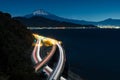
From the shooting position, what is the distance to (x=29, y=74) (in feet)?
95.9

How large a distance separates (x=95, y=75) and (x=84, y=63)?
19126 mm

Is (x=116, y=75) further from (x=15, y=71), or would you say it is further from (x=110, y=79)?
(x=15, y=71)

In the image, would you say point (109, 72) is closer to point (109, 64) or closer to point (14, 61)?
point (109, 64)

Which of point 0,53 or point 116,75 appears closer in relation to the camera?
point 0,53

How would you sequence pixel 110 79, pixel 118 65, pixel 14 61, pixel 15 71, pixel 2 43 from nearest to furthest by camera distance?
pixel 15 71 → pixel 14 61 → pixel 2 43 → pixel 110 79 → pixel 118 65

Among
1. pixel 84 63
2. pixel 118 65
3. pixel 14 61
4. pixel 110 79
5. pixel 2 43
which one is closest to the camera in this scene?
pixel 14 61

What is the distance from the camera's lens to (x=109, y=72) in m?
74.9

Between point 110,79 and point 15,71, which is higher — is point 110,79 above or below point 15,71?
below

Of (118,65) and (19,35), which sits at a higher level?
(19,35)

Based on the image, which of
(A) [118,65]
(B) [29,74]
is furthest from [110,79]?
(B) [29,74]

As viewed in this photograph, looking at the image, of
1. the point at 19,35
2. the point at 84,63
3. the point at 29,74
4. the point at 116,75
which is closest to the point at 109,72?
the point at 116,75

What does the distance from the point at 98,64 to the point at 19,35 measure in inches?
956

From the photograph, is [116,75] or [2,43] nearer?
[2,43]

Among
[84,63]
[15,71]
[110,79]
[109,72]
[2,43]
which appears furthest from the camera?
[84,63]
